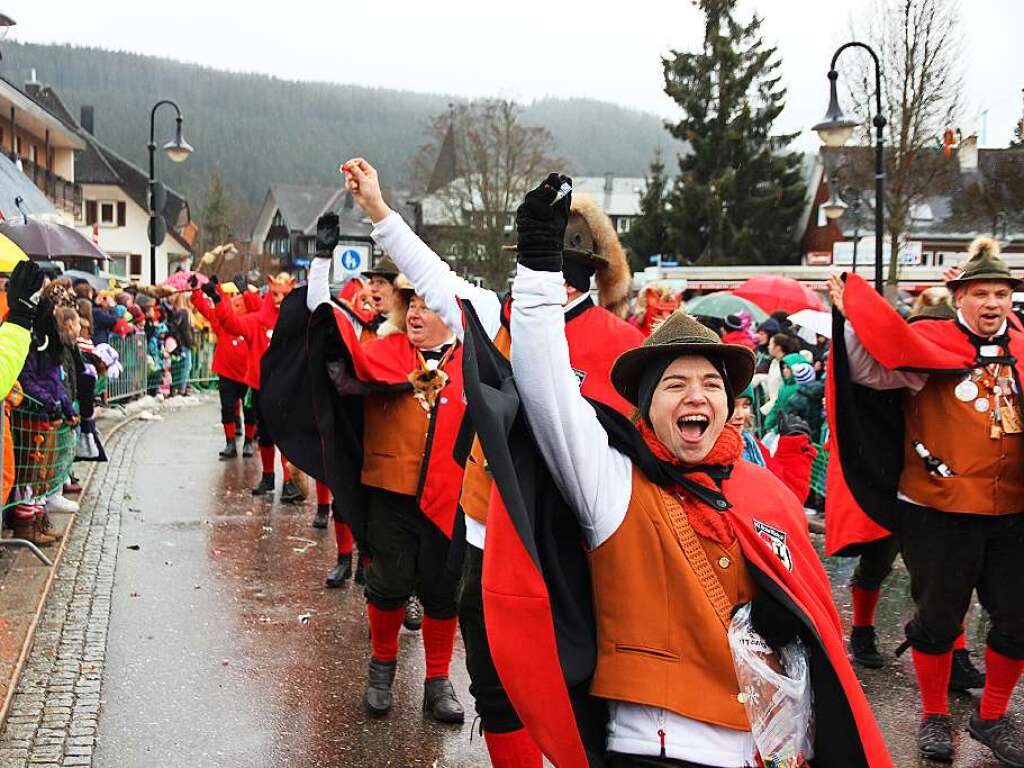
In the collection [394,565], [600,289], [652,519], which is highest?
[600,289]

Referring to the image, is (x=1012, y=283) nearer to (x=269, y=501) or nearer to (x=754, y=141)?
(x=269, y=501)

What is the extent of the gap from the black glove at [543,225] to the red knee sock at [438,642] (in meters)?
3.21

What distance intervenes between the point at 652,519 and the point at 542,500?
0.28 metres

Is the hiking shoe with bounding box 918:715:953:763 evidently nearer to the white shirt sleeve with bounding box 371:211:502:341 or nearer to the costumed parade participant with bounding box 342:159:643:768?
the costumed parade participant with bounding box 342:159:643:768

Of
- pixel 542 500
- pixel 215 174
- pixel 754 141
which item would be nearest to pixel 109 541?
pixel 542 500

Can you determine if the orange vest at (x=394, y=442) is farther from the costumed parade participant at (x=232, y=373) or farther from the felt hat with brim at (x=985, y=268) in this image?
the costumed parade participant at (x=232, y=373)

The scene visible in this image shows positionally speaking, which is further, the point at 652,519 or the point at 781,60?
the point at 781,60

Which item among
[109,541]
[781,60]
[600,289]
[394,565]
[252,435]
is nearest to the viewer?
[600,289]

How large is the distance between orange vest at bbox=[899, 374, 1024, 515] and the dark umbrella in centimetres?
807

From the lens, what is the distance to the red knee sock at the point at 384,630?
5.14m

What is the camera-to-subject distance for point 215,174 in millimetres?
93500

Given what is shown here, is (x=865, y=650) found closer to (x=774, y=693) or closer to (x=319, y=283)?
(x=319, y=283)

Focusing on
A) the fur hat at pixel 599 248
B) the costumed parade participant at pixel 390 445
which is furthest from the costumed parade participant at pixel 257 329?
the fur hat at pixel 599 248

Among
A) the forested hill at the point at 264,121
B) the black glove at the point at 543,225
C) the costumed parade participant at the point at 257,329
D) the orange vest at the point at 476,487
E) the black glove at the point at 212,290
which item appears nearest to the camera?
the black glove at the point at 543,225
